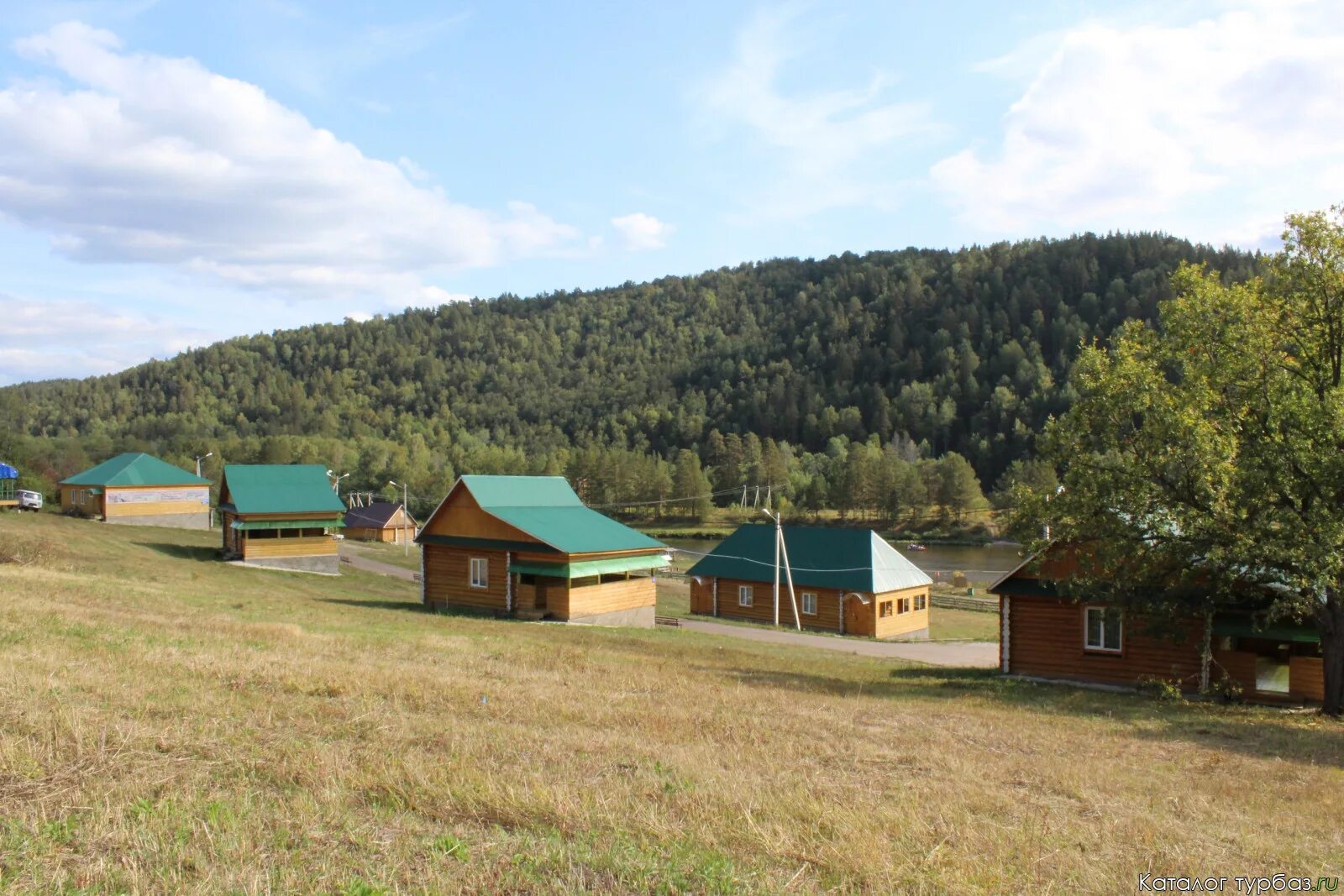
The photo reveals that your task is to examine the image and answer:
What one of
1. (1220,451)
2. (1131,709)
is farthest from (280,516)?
(1220,451)

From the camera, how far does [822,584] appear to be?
42688mm

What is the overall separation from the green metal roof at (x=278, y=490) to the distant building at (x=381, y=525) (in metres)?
36.7

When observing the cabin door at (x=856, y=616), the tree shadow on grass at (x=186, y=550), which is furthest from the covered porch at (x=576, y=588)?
the tree shadow on grass at (x=186, y=550)

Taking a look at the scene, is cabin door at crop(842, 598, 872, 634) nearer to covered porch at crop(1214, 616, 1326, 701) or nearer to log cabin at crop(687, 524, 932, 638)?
log cabin at crop(687, 524, 932, 638)

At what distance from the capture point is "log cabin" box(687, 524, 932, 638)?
137 feet

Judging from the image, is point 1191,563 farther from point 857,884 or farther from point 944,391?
point 944,391

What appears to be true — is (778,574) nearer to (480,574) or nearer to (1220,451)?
(480,574)

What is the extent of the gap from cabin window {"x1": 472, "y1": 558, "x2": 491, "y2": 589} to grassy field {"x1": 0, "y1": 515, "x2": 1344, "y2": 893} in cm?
1783

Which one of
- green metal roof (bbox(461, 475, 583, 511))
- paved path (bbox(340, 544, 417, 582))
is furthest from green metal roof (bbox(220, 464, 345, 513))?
green metal roof (bbox(461, 475, 583, 511))

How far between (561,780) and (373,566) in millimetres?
54522

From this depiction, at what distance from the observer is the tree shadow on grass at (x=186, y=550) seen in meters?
47.4

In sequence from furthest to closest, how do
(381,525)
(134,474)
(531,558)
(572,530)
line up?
(381,525) → (134,474) → (572,530) → (531,558)

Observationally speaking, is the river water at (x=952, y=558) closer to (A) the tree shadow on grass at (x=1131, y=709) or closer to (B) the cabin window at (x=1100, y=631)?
(B) the cabin window at (x=1100, y=631)

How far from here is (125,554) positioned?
142ft
